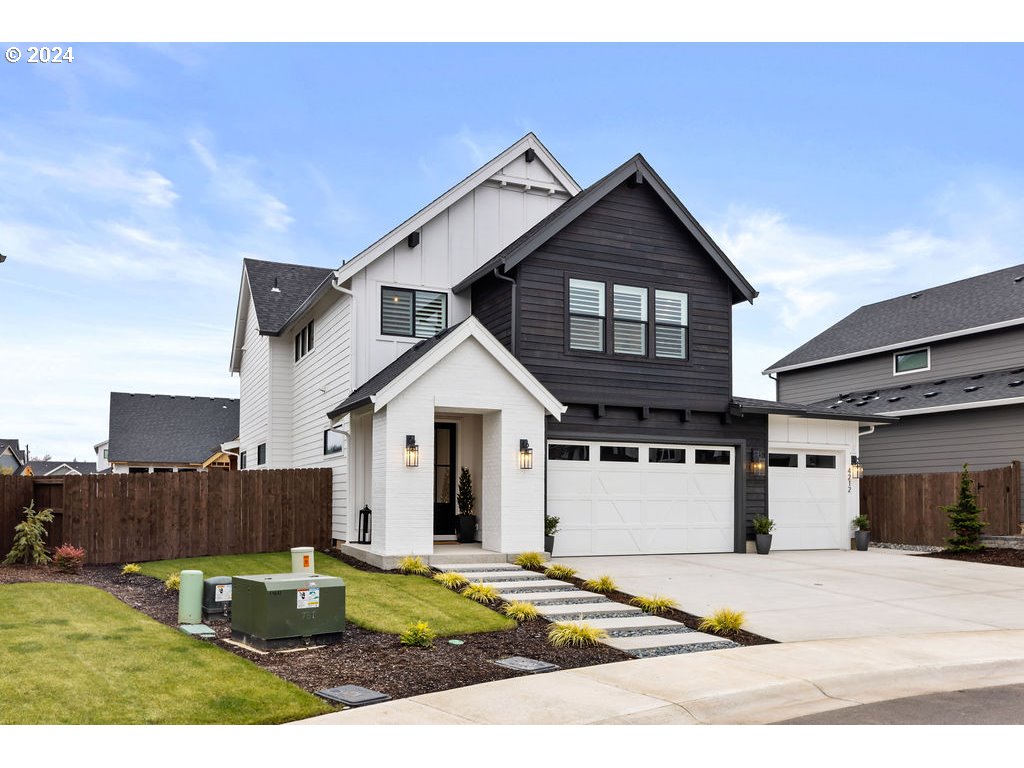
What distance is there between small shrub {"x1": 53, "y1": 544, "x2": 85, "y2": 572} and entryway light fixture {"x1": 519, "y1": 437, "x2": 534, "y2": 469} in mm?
7444

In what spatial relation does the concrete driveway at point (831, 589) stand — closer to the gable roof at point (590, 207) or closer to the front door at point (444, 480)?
the front door at point (444, 480)

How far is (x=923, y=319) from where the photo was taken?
26.4 meters

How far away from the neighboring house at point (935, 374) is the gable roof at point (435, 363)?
29.4 feet

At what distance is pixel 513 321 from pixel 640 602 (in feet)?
21.7

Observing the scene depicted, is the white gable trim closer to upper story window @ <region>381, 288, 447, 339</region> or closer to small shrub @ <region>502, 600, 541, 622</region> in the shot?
upper story window @ <region>381, 288, 447, 339</region>

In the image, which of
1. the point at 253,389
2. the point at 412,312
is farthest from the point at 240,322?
the point at 412,312

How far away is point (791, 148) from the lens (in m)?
21.7

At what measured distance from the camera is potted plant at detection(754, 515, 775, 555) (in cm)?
1791

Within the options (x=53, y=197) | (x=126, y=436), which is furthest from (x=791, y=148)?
(x=126, y=436)

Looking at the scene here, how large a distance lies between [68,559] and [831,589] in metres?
12.1

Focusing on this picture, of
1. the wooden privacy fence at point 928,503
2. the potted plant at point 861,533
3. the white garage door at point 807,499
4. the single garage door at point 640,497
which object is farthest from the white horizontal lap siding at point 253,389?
the wooden privacy fence at point 928,503

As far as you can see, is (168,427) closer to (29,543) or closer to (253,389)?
(253,389)

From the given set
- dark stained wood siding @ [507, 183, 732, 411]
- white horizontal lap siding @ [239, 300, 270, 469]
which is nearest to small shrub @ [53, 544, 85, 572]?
white horizontal lap siding @ [239, 300, 270, 469]

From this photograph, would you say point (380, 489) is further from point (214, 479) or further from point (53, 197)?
point (53, 197)
